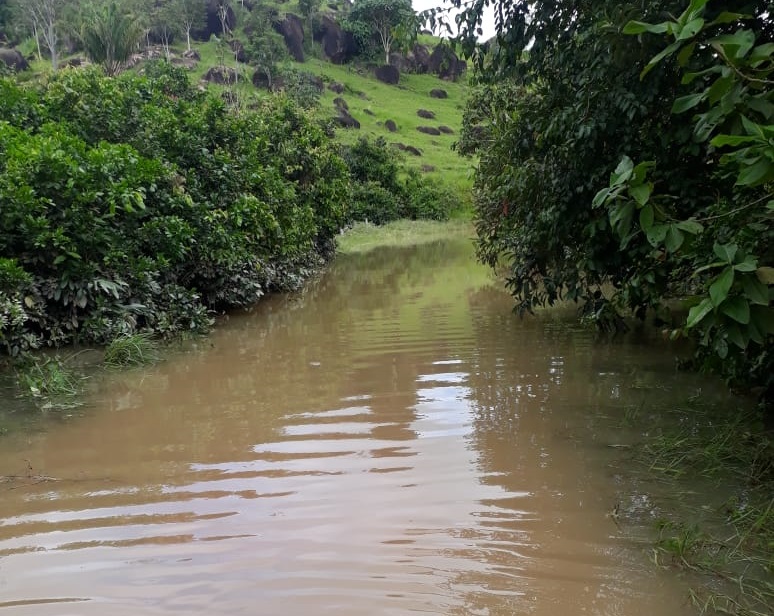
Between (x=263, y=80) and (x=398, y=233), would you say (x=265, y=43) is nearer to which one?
(x=263, y=80)

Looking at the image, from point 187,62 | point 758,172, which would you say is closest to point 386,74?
point 187,62

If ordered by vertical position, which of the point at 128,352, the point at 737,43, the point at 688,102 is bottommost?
the point at 128,352

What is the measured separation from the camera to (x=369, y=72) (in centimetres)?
6338

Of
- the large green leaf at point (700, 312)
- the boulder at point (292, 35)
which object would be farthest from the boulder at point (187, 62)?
the large green leaf at point (700, 312)

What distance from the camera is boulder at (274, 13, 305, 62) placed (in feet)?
194


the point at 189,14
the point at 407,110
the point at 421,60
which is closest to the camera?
the point at 189,14

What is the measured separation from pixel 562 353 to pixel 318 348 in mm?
3033

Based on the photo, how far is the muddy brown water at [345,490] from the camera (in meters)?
2.92

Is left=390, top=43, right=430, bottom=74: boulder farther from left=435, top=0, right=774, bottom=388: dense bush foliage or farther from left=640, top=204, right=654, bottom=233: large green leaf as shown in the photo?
left=640, top=204, right=654, bottom=233: large green leaf

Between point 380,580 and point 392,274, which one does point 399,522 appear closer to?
point 380,580

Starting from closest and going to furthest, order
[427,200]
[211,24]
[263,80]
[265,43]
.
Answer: [427,200], [263,80], [265,43], [211,24]

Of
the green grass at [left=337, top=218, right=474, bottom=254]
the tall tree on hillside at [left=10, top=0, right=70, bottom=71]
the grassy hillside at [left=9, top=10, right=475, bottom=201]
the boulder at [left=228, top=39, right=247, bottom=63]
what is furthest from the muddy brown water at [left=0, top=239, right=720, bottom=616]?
the boulder at [left=228, top=39, right=247, bottom=63]

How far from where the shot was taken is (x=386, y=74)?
63125 mm

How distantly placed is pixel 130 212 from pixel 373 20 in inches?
2485
